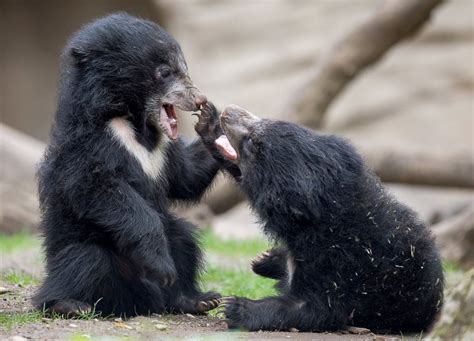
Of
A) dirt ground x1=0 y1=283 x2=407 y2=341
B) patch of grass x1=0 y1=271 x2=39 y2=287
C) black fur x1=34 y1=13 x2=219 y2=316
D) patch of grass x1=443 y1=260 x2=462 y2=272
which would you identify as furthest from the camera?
patch of grass x1=443 y1=260 x2=462 y2=272

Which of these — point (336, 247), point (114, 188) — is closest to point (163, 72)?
point (114, 188)

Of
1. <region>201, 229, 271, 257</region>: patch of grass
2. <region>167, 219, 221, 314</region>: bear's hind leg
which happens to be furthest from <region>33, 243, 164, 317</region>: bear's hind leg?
<region>201, 229, 271, 257</region>: patch of grass

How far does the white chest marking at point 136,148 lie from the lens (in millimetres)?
5204

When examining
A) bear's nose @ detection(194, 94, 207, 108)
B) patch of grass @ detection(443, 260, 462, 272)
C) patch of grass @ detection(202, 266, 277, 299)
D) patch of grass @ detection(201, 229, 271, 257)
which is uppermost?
bear's nose @ detection(194, 94, 207, 108)

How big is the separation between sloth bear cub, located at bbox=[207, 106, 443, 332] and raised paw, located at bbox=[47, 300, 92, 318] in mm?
788

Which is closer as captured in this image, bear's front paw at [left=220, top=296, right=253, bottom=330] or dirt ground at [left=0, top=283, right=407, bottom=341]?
dirt ground at [left=0, top=283, right=407, bottom=341]

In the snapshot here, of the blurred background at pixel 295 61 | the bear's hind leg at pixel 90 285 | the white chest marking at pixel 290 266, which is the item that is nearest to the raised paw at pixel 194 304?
the bear's hind leg at pixel 90 285

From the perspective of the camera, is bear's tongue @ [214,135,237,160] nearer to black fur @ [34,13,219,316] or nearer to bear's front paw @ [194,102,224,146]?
bear's front paw @ [194,102,224,146]

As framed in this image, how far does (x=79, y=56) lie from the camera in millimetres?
5328

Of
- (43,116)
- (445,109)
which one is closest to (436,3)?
(445,109)

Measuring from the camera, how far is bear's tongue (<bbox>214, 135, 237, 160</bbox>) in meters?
5.58

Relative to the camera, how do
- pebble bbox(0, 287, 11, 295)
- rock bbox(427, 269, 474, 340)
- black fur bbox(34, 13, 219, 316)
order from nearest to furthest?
1. rock bbox(427, 269, 474, 340)
2. black fur bbox(34, 13, 219, 316)
3. pebble bbox(0, 287, 11, 295)

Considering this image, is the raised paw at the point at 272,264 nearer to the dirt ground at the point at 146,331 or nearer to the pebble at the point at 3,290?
the dirt ground at the point at 146,331

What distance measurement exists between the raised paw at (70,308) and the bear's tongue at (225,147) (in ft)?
4.11
